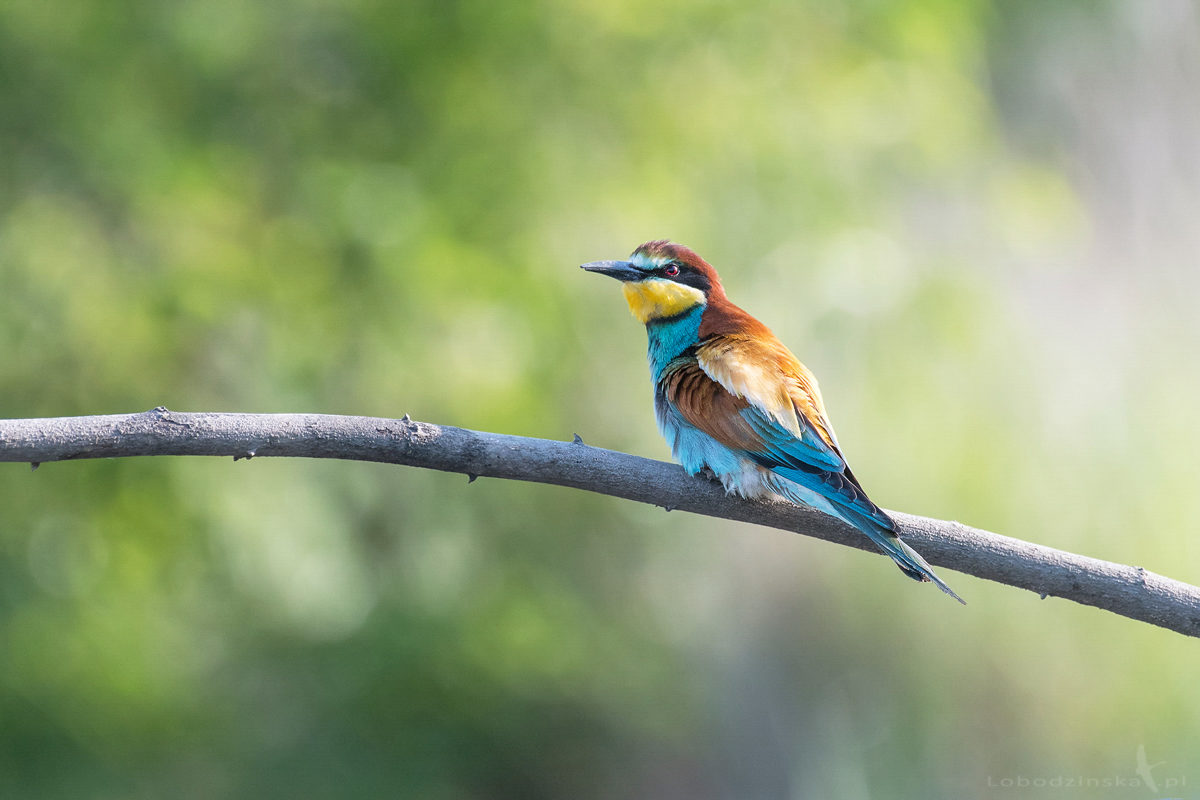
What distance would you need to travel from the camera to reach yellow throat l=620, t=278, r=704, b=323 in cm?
252

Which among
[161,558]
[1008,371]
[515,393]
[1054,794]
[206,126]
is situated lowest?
[1054,794]

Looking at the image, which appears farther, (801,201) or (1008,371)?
(1008,371)

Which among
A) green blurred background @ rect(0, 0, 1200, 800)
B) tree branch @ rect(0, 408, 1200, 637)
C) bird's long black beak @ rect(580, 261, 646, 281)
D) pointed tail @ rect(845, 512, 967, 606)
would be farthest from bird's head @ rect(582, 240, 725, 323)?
green blurred background @ rect(0, 0, 1200, 800)

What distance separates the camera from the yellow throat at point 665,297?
2.52m

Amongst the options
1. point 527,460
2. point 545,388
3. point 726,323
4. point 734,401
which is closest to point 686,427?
point 734,401

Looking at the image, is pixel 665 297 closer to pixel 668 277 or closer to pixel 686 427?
pixel 668 277

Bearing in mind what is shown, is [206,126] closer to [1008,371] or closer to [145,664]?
[145,664]

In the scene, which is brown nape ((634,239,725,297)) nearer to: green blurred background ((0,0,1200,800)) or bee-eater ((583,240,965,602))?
bee-eater ((583,240,965,602))

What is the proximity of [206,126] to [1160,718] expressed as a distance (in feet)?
13.2

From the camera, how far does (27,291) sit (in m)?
3.52

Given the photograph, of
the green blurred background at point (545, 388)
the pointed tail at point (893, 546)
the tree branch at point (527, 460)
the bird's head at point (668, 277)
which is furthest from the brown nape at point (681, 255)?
the green blurred background at point (545, 388)

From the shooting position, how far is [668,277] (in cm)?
253

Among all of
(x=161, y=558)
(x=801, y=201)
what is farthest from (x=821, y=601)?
(x=161, y=558)

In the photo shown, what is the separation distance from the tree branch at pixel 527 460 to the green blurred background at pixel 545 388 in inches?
73.3
